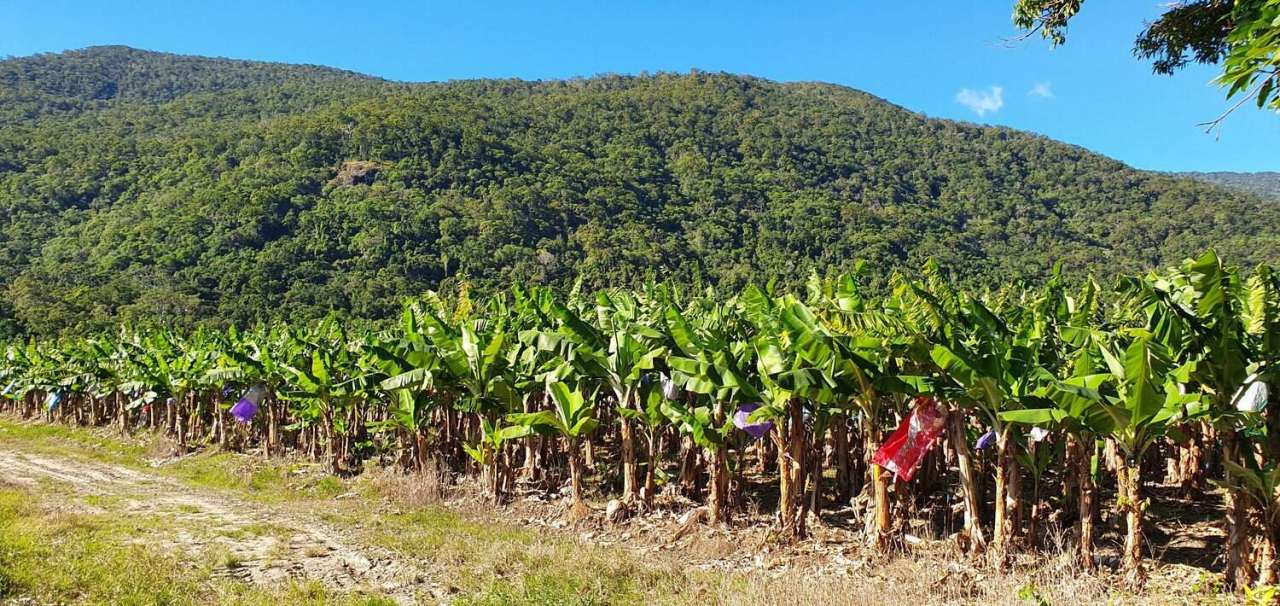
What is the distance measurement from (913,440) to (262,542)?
788cm

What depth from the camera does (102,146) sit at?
97938 mm

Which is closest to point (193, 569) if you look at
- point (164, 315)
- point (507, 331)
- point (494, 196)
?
point (507, 331)

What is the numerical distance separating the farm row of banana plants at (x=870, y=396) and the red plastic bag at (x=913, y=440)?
0.15 m

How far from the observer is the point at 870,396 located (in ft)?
24.8

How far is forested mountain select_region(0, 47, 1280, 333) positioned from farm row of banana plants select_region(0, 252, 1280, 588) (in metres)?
26.2

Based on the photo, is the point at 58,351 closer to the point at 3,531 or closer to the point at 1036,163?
the point at 3,531

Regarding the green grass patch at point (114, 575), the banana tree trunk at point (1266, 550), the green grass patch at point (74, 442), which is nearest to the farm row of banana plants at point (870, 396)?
the banana tree trunk at point (1266, 550)

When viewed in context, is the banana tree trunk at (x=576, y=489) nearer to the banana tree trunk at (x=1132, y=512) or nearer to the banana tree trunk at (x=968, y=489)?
the banana tree trunk at (x=968, y=489)

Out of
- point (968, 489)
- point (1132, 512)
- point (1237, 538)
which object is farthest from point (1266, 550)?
point (968, 489)

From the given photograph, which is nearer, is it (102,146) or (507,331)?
(507,331)

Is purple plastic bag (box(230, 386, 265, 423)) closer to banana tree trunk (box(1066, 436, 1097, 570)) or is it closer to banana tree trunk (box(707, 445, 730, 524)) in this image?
banana tree trunk (box(707, 445, 730, 524))

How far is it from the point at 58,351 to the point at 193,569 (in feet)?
97.7

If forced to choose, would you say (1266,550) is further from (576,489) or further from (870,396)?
(576,489)

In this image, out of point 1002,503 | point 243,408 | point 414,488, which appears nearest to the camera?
point 1002,503
